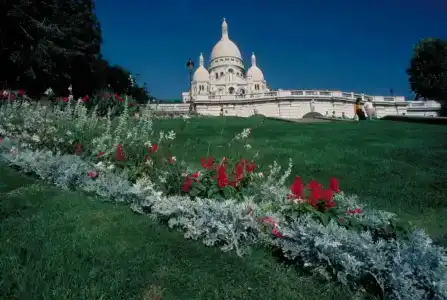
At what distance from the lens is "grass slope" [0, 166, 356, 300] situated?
3.29m

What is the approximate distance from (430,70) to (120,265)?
6359cm

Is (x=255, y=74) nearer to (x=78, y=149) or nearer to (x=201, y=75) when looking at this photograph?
(x=201, y=75)

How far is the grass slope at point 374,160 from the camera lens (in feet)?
20.2

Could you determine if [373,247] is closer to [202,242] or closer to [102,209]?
[202,242]

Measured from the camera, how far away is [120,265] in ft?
12.0

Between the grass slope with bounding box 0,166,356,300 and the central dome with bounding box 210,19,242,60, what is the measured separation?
334 ft

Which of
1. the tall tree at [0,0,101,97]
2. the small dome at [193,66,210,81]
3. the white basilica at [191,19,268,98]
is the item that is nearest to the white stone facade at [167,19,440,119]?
the tall tree at [0,0,101,97]

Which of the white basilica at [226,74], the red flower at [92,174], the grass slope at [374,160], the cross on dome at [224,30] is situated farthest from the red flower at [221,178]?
the cross on dome at [224,30]

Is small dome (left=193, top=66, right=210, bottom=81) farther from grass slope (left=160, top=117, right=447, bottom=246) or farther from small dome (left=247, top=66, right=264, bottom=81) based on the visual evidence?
grass slope (left=160, top=117, right=447, bottom=246)

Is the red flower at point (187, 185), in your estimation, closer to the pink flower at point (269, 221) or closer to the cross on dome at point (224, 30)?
the pink flower at point (269, 221)

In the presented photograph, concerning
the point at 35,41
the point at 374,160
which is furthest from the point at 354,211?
Answer: the point at 35,41

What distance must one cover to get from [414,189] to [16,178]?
6927 millimetres

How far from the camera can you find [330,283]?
143 inches

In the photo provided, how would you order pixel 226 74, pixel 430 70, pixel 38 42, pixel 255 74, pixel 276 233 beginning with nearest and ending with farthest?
pixel 276 233 → pixel 38 42 → pixel 430 70 → pixel 226 74 → pixel 255 74
